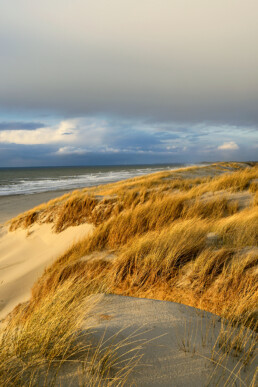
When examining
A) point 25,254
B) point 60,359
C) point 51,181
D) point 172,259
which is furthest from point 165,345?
point 51,181

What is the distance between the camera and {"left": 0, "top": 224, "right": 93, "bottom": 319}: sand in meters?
4.68

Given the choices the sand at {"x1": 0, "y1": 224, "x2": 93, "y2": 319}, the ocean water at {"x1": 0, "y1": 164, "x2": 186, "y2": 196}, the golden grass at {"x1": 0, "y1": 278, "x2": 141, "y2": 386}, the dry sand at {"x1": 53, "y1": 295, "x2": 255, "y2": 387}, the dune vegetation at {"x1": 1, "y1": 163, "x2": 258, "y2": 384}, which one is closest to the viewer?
the golden grass at {"x1": 0, "y1": 278, "x2": 141, "y2": 386}

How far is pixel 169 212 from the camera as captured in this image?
611 cm

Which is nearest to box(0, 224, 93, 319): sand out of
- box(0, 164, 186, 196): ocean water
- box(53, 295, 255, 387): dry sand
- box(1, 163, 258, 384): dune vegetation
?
box(1, 163, 258, 384): dune vegetation

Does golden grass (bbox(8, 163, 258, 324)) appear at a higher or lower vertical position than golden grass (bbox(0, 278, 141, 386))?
lower

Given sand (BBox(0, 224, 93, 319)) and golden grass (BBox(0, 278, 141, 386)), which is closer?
golden grass (BBox(0, 278, 141, 386))

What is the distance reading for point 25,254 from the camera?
668cm

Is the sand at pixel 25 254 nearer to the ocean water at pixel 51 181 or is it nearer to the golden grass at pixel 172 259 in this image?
the golden grass at pixel 172 259

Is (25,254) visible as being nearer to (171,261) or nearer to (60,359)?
(171,261)

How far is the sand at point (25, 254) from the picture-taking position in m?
4.68

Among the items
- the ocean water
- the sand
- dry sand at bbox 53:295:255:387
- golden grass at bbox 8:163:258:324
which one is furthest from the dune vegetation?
the ocean water

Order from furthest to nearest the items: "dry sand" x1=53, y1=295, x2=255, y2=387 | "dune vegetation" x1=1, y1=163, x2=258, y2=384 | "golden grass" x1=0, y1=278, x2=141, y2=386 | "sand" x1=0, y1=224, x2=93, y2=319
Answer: "sand" x1=0, y1=224, x2=93, y2=319 < "dune vegetation" x1=1, y1=163, x2=258, y2=384 < "dry sand" x1=53, y1=295, x2=255, y2=387 < "golden grass" x1=0, y1=278, x2=141, y2=386

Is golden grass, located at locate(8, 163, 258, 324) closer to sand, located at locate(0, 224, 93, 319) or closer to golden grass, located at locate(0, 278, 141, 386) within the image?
sand, located at locate(0, 224, 93, 319)

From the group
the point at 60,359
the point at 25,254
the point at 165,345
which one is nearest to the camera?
the point at 60,359
